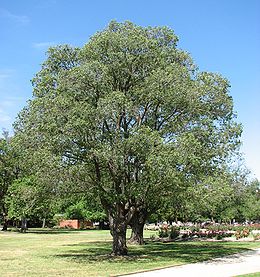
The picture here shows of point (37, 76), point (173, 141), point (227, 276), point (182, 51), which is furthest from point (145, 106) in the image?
point (227, 276)

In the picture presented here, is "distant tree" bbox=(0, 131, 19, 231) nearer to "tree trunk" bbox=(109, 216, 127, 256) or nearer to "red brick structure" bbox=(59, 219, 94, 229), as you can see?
"red brick structure" bbox=(59, 219, 94, 229)

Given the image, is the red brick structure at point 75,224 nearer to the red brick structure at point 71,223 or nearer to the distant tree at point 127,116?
the red brick structure at point 71,223

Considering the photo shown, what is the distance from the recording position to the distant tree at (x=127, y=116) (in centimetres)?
1875

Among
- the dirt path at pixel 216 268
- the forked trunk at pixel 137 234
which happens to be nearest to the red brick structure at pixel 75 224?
the forked trunk at pixel 137 234

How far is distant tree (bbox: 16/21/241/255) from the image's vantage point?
18.8 metres

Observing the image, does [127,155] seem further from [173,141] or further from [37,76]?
[37,76]

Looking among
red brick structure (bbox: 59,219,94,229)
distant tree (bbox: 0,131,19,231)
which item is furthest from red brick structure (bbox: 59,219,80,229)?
distant tree (bbox: 0,131,19,231)

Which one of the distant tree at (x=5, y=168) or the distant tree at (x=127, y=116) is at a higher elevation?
the distant tree at (x=5, y=168)

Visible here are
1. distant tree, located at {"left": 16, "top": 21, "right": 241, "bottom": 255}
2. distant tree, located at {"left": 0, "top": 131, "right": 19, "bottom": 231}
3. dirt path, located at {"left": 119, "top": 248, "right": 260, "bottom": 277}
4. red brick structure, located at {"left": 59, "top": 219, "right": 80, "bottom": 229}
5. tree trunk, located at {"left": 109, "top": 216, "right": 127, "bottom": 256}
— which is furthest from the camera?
red brick structure, located at {"left": 59, "top": 219, "right": 80, "bottom": 229}

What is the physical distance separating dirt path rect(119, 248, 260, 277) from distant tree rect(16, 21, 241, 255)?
3754 mm

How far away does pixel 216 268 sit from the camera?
1661 centimetres

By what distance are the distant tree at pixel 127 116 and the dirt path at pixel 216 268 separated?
148 inches

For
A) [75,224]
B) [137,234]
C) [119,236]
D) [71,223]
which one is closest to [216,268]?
[119,236]

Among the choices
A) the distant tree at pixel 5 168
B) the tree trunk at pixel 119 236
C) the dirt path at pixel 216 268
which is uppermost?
the distant tree at pixel 5 168
